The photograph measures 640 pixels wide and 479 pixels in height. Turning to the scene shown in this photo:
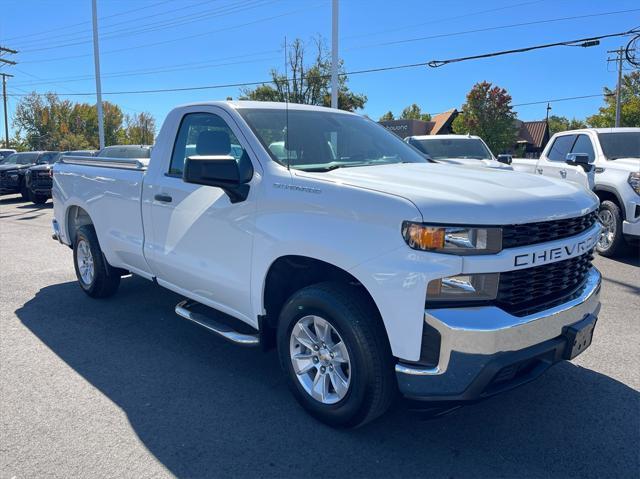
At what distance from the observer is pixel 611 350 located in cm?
434


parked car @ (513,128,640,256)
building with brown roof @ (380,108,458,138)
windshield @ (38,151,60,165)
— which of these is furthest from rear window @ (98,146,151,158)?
building with brown roof @ (380,108,458,138)

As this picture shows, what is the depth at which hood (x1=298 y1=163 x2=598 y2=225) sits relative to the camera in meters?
2.62

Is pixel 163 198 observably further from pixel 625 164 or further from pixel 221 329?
pixel 625 164

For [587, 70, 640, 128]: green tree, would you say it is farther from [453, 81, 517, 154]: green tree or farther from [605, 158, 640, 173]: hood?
[605, 158, 640, 173]: hood

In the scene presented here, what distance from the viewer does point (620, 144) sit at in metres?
8.45

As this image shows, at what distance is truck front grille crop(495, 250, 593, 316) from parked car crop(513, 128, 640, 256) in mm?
4674

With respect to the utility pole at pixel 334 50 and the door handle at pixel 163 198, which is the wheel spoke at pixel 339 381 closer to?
the door handle at pixel 163 198

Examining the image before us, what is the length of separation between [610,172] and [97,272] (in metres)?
6.93

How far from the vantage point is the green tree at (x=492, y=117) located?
48.5m

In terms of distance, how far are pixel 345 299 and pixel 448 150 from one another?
32.8ft

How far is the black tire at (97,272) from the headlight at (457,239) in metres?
4.07

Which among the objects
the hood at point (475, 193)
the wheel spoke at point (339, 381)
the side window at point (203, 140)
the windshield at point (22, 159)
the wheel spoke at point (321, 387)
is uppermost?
the side window at point (203, 140)

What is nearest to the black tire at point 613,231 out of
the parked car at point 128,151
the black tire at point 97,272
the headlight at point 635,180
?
the headlight at point 635,180

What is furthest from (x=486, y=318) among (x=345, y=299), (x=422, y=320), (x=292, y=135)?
(x=292, y=135)
